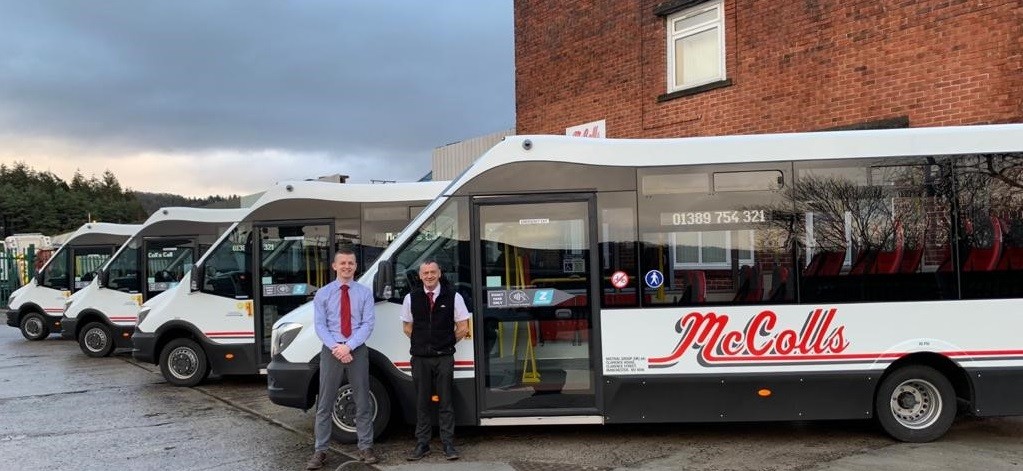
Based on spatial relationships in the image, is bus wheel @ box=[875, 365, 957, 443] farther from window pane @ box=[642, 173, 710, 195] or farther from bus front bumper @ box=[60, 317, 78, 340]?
bus front bumper @ box=[60, 317, 78, 340]

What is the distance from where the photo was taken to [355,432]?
663 cm

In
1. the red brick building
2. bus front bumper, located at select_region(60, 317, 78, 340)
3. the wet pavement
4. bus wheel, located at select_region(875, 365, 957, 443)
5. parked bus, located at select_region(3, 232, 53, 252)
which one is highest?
the red brick building

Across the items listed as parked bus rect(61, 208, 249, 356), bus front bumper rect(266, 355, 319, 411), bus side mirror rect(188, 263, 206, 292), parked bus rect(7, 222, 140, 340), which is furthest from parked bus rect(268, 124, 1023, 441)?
parked bus rect(7, 222, 140, 340)

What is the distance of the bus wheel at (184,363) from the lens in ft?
32.7

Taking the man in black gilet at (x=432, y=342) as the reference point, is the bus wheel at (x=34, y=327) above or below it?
below

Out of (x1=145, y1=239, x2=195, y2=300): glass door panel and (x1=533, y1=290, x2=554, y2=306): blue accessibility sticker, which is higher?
(x1=145, y1=239, x2=195, y2=300): glass door panel

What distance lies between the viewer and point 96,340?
1329 centimetres

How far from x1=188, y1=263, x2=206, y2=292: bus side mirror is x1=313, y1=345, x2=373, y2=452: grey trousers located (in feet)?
15.3

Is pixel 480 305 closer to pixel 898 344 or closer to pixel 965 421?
pixel 898 344

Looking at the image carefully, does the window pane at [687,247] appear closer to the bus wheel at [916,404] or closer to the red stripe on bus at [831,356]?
the red stripe on bus at [831,356]

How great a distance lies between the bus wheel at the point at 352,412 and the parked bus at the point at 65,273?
10913 mm

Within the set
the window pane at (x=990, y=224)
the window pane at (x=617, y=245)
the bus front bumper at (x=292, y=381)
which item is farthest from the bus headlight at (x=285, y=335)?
the window pane at (x=990, y=224)

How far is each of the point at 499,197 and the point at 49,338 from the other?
15103 mm

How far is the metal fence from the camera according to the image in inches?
963
